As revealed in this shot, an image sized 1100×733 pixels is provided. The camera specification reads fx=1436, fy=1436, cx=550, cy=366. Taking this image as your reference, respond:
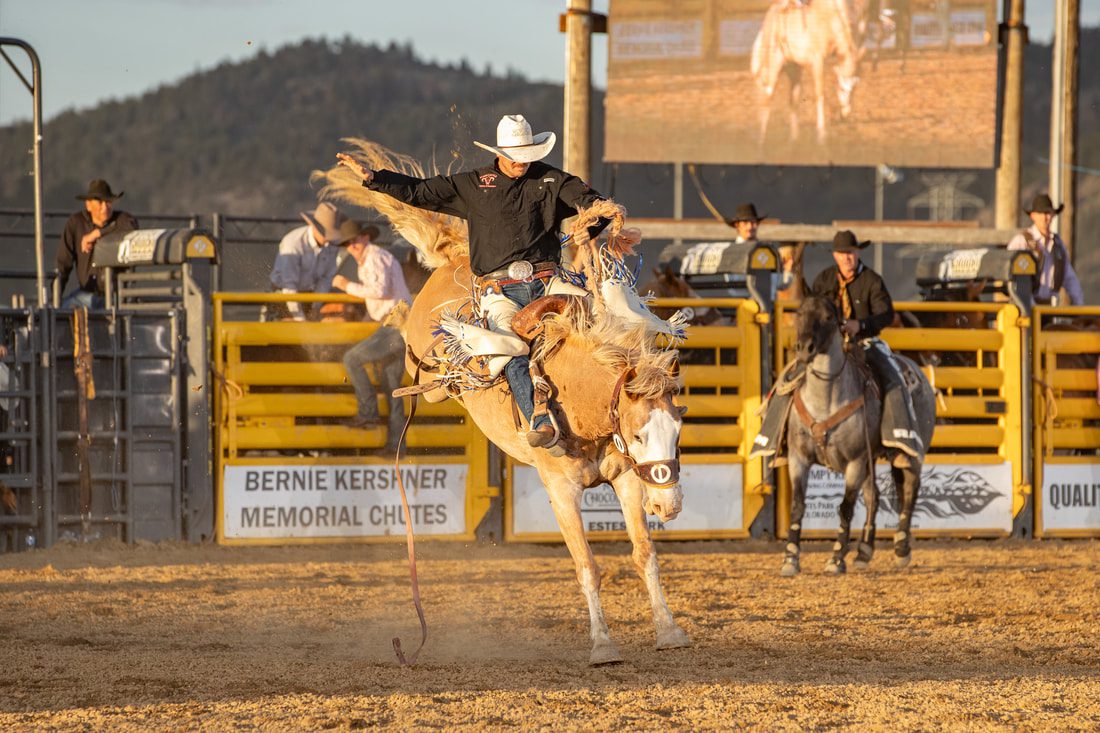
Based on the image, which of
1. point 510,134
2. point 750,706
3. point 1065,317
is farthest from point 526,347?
point 1065,317

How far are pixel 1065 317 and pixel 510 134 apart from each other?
25.3 ft

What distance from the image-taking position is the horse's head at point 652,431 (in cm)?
642

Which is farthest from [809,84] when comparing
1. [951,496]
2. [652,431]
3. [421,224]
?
[652,431]

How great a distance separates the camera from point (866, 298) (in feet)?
35.6

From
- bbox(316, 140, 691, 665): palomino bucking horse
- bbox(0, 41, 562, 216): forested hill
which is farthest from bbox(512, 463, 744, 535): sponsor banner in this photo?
bbox(0, 41, 562, 216): forested hill

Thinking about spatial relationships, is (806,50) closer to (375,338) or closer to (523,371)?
(375,338)

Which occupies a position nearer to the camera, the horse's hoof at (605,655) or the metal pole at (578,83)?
the horse's hoof at (605,655)

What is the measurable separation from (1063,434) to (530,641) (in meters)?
6.88

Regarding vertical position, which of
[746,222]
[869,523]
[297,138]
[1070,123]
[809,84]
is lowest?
[869,523]

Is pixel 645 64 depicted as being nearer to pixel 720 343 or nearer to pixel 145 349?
pixel 720 343

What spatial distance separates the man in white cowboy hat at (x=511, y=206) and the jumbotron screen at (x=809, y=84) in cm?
917

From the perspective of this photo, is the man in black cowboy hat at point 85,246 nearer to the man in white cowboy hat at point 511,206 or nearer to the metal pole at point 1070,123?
the man in white cowboy hat at point 511,206

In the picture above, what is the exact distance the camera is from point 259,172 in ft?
232

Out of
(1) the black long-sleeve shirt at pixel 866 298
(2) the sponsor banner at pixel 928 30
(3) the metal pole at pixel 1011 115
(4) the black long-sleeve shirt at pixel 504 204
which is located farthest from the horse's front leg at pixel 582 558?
(2) the sponsor banner at pixel 928 30
